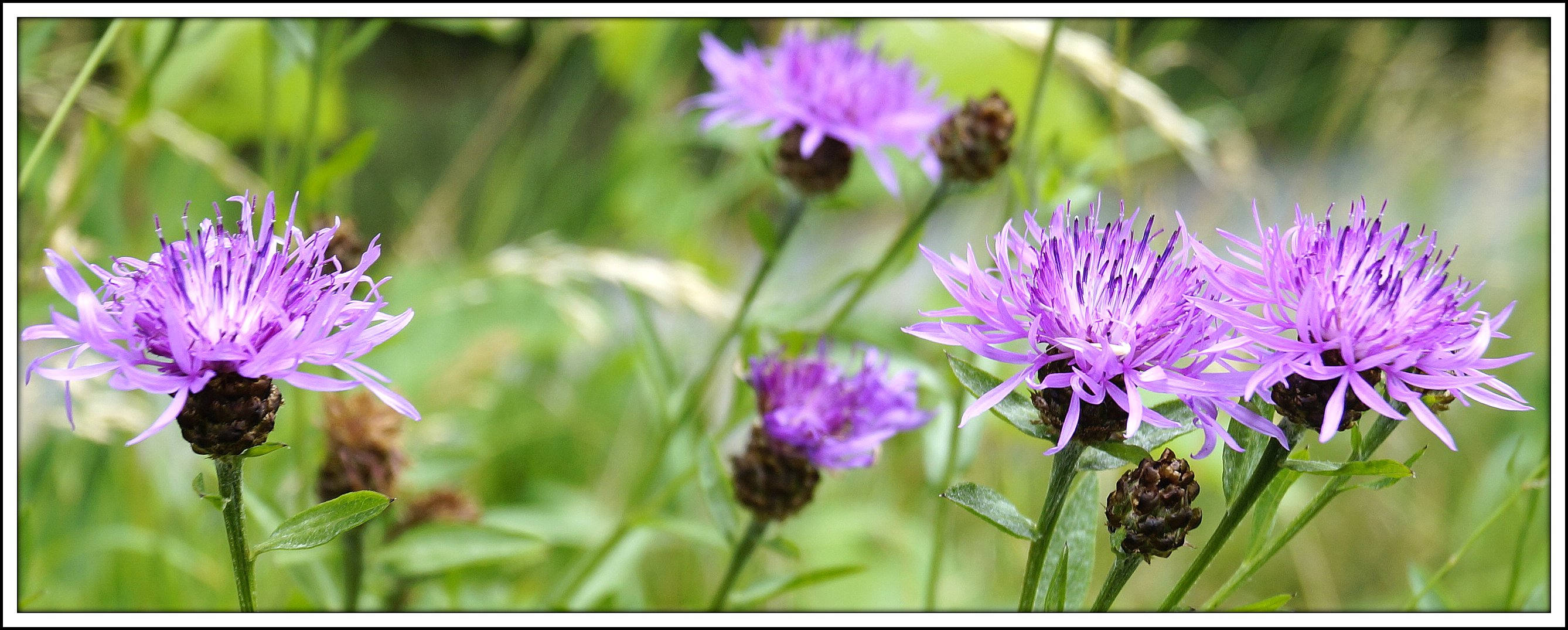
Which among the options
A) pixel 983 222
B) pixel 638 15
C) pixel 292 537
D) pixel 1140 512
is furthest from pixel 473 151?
pixel 1140 512

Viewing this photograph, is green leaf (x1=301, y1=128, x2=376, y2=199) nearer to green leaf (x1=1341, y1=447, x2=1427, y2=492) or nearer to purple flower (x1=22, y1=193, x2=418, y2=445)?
purple flower (x1=22, y1=193, x2=418, y2=445)

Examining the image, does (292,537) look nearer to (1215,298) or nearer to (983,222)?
(1215,298)

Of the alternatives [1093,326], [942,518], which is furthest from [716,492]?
[1093,326]

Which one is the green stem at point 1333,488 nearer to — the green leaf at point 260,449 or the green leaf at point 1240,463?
the green leaf at point 1240,463

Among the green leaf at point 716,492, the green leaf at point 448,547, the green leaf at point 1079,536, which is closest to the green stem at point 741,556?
the green leaf at point 716,492

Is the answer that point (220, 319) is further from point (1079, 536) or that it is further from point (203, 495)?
point (1079, 536)

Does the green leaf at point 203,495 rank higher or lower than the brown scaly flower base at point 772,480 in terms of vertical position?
higher
